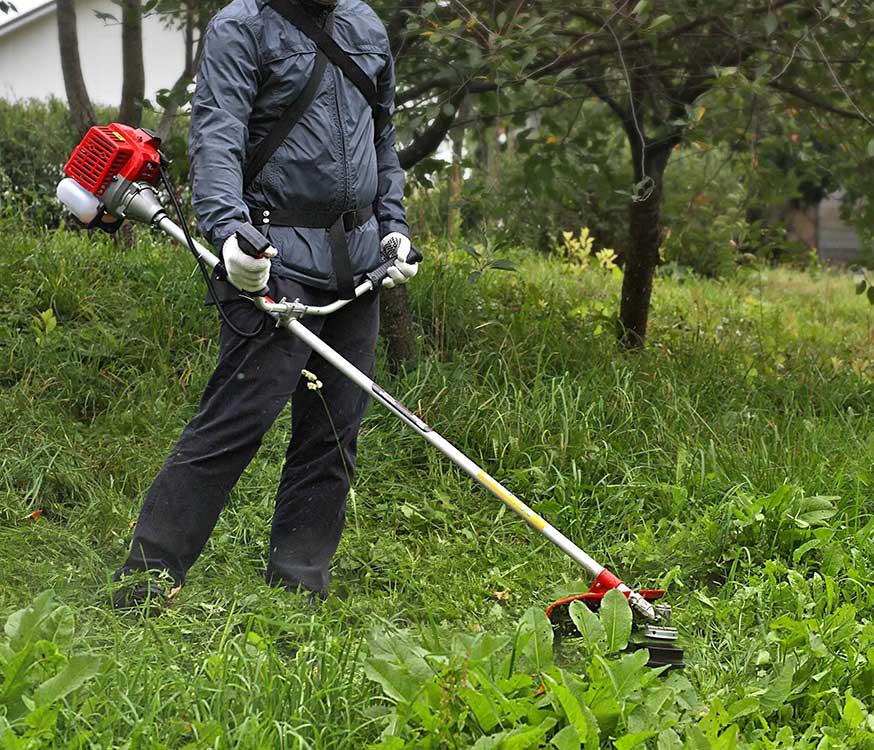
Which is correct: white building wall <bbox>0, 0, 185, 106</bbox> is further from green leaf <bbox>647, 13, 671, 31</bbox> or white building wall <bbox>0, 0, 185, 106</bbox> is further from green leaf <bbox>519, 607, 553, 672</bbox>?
green leaf <bbox>519, 607, 553, 672</bbox>

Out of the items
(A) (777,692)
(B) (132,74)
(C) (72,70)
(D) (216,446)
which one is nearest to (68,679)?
(D) (216,446)

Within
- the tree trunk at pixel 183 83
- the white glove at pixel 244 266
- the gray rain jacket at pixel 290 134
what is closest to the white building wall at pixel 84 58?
the tree trunk at pixel 183 83

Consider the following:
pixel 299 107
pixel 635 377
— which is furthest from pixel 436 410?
pixel 299 107

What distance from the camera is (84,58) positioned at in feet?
65.9

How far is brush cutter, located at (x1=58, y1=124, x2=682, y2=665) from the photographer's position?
3.23 metres

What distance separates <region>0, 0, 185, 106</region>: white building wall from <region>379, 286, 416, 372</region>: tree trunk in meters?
15.0

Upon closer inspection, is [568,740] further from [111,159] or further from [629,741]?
[111,159]

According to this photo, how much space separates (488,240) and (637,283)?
3.23 ft

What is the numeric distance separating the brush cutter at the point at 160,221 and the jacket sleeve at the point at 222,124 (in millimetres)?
194

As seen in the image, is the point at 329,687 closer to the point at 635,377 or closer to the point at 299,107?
the point at 299,107

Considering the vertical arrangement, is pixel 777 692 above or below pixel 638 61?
below

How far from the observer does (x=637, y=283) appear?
20.1 ft

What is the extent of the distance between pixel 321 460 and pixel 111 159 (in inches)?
43.8

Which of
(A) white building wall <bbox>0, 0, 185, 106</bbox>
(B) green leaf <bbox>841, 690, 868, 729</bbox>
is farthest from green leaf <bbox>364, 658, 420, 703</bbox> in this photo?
(A) white building wall <bbox>0, 0, 185, 106</bbox>
